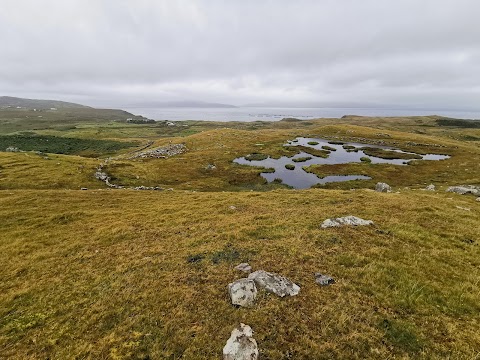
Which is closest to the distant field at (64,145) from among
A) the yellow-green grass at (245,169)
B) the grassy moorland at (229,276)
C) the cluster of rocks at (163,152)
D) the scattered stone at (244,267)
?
the cluster of rocks at (163,152)

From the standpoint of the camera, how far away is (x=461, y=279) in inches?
595

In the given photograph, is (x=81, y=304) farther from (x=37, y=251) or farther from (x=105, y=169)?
(x=105, y=169)

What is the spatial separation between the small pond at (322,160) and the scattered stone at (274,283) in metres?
43.0

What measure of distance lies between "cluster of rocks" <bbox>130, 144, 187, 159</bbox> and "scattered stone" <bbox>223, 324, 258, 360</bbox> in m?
77.3

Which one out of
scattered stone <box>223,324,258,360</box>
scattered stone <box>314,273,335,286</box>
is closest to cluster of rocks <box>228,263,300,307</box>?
scattered stone <box>314,273,335,286</box>

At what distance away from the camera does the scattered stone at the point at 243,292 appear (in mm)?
13191

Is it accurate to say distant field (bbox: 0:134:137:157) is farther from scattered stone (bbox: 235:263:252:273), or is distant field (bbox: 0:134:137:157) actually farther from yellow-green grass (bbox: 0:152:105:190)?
scattered stone (bbox: 235:263:252:273)

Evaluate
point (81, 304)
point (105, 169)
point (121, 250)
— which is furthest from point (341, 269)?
point (105, 169)

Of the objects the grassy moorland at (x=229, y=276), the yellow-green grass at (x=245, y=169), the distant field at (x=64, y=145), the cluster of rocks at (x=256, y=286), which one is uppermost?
the cluster of rocks at (x=256, y=286)

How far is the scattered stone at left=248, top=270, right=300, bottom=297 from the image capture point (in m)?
13.9

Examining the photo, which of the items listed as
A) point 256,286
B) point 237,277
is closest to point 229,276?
point 237,277

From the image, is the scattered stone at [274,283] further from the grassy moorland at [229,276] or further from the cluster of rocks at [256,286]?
the grassy moorland at [229,276]

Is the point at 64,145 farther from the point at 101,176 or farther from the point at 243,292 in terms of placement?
the point at 243,292

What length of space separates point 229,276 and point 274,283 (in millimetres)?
3032
